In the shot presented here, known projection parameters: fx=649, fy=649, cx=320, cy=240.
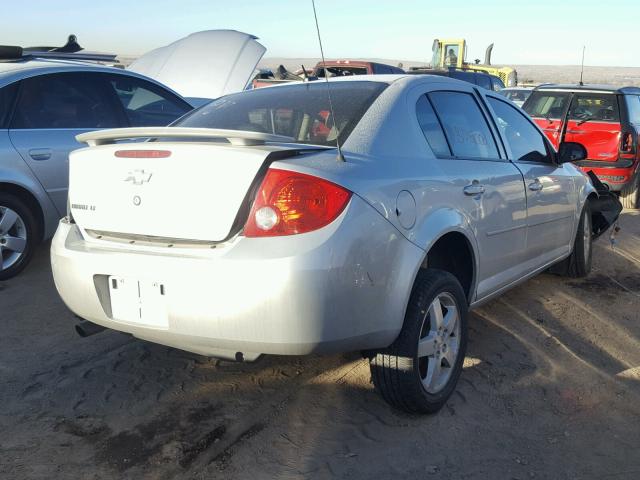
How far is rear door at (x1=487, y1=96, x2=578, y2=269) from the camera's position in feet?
13.6

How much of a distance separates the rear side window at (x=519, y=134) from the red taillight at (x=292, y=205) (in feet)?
6.53

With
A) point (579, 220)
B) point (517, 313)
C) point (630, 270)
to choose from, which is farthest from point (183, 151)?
point (630, 270)

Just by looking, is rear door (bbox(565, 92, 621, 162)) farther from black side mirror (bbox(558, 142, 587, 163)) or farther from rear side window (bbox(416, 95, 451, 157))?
rear side window (bbox(416, 95, 451, 157))

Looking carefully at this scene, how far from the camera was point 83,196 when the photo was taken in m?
2.96

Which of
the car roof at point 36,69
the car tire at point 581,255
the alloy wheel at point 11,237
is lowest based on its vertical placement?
the car tire at point 581,255

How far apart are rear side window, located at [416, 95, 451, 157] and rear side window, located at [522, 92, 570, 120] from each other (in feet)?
22.6

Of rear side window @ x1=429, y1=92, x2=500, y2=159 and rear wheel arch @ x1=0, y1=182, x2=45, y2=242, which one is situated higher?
rear side window @ x1=429, y1=92, x2=500, y2=159

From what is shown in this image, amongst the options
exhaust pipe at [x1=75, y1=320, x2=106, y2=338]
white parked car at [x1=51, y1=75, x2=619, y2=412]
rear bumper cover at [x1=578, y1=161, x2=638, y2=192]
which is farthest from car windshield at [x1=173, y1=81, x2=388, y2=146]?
rear bumper cover at [x1=578, y1=161, x2=638, y2=192]

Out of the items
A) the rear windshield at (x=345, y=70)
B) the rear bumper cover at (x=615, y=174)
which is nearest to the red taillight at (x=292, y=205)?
the rear bumper cover at (x=615, y=174)

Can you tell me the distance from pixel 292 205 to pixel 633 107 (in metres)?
8.41

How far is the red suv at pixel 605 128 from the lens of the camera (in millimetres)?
8906

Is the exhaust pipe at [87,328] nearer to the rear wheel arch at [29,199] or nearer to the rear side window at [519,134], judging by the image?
the rear wheel arch at [29,199]

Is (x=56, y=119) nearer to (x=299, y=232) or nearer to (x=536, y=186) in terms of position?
(x=299, y=232)

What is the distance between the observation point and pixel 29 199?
5.01m
